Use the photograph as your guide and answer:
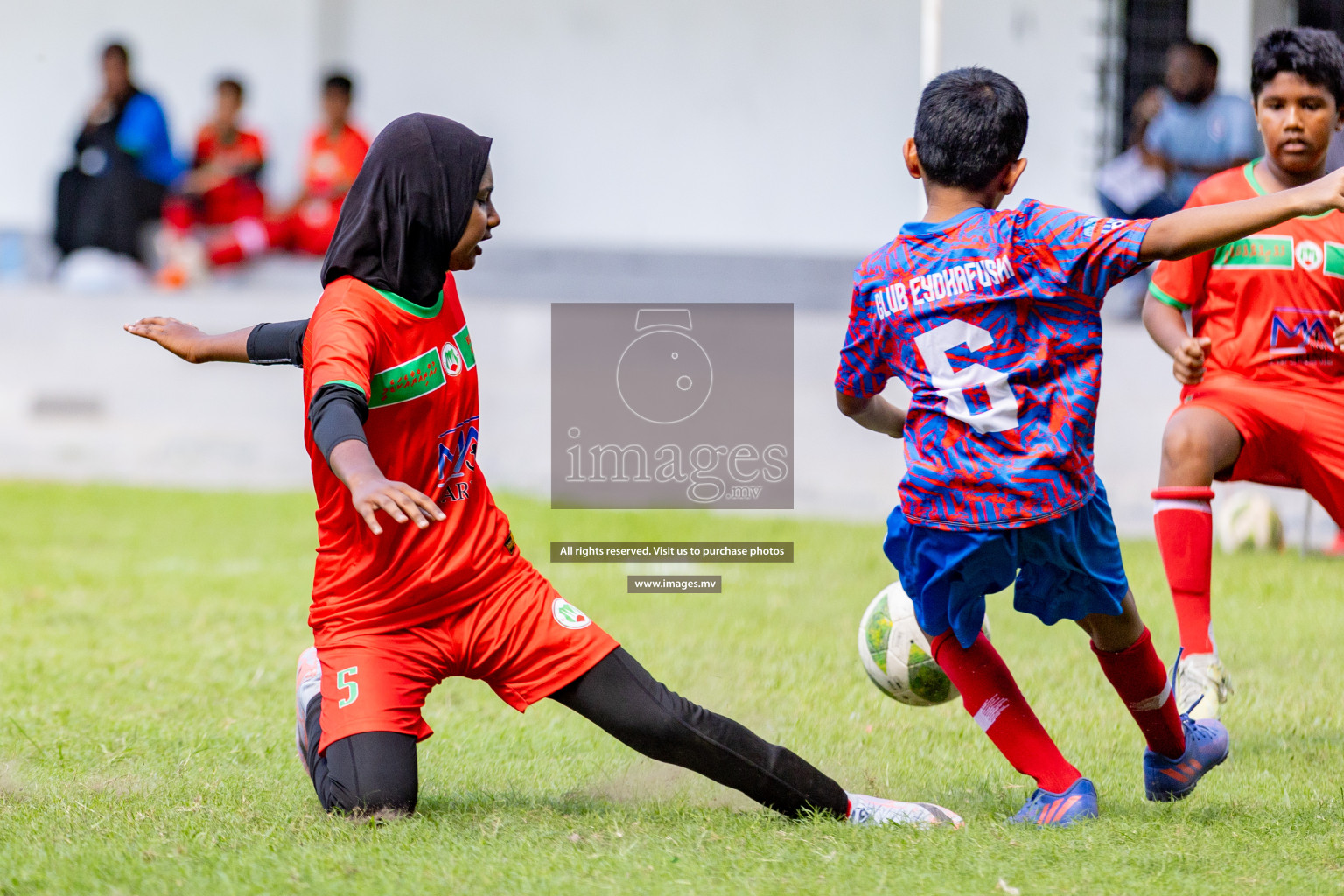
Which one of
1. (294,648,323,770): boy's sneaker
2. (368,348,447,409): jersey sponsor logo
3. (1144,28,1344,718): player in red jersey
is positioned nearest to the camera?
(368,348,447,409): jersey sponsor logo

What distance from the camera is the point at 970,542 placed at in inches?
135

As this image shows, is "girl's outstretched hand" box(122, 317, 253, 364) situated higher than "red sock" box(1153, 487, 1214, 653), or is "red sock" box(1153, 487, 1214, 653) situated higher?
"girl's outstretched hand" box(122, 317, 253, 364)

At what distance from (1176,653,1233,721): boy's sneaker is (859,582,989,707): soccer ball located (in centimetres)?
66

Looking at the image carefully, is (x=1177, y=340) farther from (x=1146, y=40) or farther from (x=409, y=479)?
(x=1146, y=40)

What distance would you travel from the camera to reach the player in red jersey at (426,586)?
140 inches

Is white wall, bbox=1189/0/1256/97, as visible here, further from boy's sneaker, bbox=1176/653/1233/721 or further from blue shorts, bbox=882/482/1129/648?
blue shorts, bbox=882/482/1129/648

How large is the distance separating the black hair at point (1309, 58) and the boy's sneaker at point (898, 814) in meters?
2.35

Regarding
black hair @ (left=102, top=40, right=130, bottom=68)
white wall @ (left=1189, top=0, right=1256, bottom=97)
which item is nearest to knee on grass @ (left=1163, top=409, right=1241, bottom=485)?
white wall @ (left=1189, top=0, right=1256, bottom=97)

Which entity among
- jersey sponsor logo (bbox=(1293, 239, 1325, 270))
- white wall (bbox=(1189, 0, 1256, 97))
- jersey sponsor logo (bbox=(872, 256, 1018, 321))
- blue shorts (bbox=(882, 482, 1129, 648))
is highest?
white wall (bbox=(1189, 0, 1256, 97))

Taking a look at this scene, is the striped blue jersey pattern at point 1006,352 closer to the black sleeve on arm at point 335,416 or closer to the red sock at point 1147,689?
the red sock at point 1147,689

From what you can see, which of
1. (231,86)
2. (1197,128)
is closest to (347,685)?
(1197,128)

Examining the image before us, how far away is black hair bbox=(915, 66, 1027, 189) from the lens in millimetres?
3408

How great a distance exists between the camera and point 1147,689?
371cm

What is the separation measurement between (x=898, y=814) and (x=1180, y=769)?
0.76m
